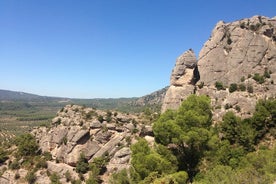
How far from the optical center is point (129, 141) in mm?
→ 59250

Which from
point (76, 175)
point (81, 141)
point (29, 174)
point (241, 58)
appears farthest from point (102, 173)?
point (241, 58)

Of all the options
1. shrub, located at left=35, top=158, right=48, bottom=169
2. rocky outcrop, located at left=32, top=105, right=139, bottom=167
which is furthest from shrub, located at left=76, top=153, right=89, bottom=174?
shrub, located at left=35, top=158, right=48, bottom=169

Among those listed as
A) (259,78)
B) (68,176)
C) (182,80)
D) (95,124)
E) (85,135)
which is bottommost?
(68,176)

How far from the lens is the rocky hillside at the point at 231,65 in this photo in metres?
62.2

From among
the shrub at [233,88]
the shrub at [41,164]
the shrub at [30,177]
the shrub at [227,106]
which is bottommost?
the shrub at [30,177]

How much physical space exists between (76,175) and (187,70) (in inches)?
1503

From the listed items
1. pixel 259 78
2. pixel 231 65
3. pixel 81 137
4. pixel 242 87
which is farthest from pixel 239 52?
pixel 81 137

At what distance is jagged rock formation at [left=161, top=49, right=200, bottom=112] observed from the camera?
66562 millimetres

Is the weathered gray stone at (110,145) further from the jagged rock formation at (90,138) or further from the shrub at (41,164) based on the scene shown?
the shrub at (41,164)

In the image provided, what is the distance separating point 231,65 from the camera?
6831 cm

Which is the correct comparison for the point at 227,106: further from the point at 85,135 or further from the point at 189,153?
the point at 85,135

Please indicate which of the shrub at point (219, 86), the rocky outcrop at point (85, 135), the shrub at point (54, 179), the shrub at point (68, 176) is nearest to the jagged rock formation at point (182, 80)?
the shrub at point (219, 86)

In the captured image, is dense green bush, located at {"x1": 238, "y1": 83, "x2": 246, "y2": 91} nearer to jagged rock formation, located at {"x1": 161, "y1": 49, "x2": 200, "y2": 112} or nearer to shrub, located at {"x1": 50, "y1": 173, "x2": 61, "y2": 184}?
jagged rock formation, located at {"x1": 161, "y1": 49, "x2": 200, "y2": 112}

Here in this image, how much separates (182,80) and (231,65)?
1317cm
